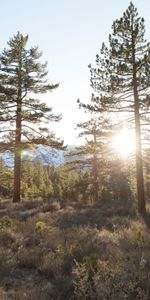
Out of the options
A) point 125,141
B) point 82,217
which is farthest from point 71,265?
point 125,141

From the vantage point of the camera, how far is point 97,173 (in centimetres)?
3453

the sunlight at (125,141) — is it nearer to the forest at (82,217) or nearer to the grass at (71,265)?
the forest at (82,217)

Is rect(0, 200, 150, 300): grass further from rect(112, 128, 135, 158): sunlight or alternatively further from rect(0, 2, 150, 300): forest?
rect(112, 128, 135, 158): sunlight

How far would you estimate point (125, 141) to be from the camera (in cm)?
1941

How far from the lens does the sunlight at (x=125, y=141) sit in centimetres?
1872

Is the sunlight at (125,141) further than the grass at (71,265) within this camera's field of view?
Yes

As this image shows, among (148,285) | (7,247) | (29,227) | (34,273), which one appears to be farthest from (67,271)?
(29,227)

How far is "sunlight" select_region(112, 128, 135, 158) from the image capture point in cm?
1872

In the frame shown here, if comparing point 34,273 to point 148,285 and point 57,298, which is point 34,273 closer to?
point 57,298

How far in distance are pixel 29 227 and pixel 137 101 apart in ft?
34.8

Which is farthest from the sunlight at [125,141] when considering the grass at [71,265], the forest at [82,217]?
the grass at [71,265]

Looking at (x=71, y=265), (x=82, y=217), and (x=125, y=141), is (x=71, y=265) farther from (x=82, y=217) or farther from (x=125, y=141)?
(x=125, y=141)

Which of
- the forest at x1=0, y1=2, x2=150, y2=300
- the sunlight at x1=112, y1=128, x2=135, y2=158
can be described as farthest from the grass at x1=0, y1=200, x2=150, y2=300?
the sunlight at x1=112, y1=128, x2=135, y2=158

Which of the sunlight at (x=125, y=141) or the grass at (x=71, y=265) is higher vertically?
the sunlight at (x=125, y=141)
